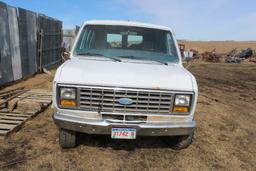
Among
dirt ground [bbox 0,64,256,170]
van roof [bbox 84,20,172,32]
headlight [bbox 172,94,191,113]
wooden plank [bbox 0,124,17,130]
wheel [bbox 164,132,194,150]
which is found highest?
van roof [bbox 84,20,172,32]

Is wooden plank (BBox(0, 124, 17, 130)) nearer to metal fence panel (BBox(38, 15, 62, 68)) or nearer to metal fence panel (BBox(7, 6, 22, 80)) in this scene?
metal fence panel (BBox(7, 6, 22, 80))

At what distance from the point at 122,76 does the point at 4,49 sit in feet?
22.0

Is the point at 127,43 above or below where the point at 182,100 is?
above

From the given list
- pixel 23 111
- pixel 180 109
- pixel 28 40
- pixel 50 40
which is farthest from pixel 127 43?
pixel 50 40

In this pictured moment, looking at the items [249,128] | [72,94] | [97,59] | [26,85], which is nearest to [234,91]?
[249,128]

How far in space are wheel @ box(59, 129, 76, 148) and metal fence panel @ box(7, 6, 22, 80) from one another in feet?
21.2

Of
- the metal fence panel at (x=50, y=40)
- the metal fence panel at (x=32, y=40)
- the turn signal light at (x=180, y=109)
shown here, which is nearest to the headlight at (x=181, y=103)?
the turn signal light at (x=180, y=109)

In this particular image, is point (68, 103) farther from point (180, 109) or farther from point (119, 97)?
point (180, 109)

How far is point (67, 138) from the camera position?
501cm

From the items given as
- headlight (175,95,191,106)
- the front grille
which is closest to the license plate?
the front grille

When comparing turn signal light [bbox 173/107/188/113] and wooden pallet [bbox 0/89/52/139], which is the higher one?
turn signal light [bbox 173/107/188/113]

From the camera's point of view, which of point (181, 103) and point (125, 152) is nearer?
point (181, 103)

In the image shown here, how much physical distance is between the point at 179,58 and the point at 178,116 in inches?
60.3

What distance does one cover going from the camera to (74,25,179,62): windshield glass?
18.8 feet
